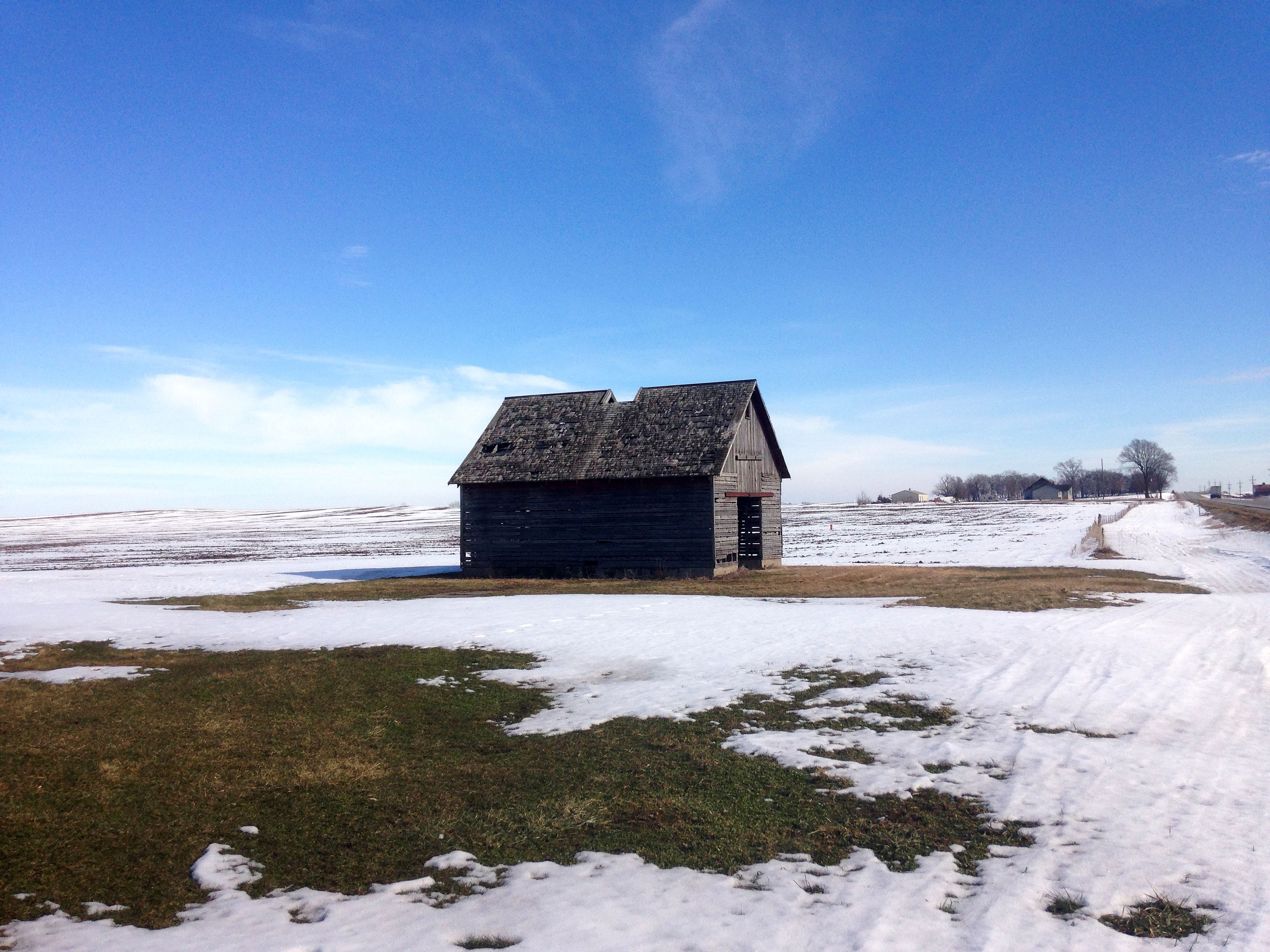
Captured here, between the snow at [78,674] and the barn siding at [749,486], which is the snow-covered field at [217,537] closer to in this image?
the barn siding at [749,486]

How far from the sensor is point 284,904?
540cm

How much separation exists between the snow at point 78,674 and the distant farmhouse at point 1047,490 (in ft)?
635

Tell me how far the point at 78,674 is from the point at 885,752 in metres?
11.6

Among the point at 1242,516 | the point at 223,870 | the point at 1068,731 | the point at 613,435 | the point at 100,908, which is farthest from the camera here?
the point at 1242,516

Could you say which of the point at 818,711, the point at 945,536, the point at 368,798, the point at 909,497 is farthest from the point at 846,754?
the point at 909,497

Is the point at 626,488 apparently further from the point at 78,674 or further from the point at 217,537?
the point at 217,537

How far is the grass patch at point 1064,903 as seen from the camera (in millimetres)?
5207

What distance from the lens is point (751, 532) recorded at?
108ft

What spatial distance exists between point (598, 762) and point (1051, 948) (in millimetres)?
4540

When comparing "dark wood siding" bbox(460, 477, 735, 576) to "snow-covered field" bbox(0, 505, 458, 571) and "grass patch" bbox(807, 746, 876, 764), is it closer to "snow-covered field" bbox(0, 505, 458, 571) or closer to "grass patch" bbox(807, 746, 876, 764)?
"snow-covered field" bbox(0, 505, 458, 571)

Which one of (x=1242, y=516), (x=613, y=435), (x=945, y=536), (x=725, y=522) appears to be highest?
(x=613, y=435)

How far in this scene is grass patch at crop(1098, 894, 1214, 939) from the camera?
4906 millimetres

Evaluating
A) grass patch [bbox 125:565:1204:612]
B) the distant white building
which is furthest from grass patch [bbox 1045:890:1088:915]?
the distant white building

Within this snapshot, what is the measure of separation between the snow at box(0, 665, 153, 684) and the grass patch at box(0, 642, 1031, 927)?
689 millimetres
